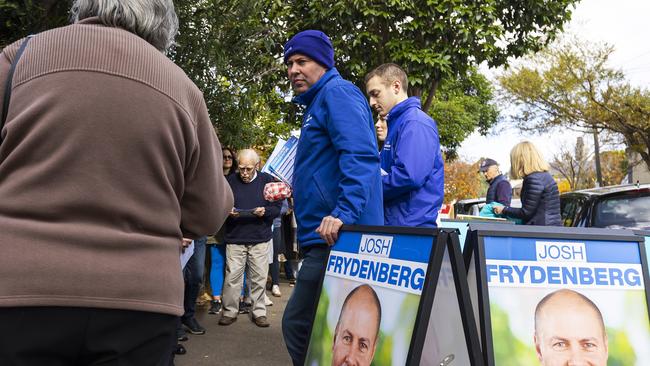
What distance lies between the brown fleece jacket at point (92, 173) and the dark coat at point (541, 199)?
4.89m

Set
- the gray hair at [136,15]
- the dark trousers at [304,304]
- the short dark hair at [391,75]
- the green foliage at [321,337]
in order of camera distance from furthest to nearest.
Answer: the short dark hair at [391,75]
the dark trousers at [304,304]
the green foliage at [321,337]
the gray hair at [136,15]

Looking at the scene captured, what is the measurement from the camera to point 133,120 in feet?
5.62

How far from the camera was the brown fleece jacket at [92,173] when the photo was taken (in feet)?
5.18

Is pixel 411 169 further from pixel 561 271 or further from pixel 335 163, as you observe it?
pixel 561 271

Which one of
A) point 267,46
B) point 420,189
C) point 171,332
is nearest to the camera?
point 171,332

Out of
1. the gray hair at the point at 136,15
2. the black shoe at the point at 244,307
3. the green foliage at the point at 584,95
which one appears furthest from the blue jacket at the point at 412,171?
the green foliage at the point at 584,95

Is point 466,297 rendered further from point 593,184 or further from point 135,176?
point 593,184

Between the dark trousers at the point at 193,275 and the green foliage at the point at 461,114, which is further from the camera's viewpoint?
the green foliage at the point at 461,114

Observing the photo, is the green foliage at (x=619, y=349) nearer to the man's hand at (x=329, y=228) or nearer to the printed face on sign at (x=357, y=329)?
the printed face on sign at (x=357, y=329)

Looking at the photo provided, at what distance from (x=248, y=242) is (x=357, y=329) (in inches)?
175

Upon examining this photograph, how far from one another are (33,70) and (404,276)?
167 cm

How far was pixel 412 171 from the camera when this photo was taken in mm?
3605

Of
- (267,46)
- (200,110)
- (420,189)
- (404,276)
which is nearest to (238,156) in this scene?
(267,46)

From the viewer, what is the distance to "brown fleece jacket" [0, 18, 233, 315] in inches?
62.2
